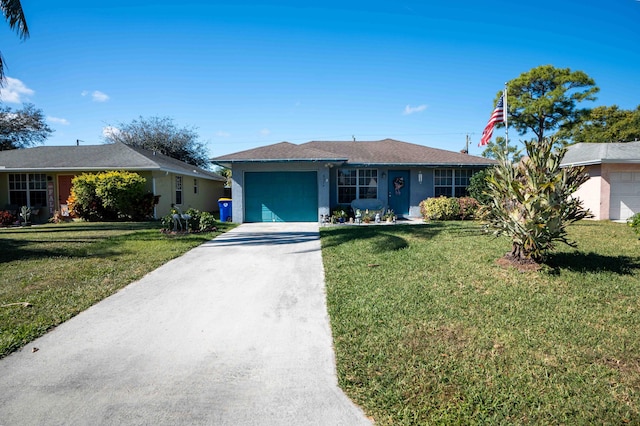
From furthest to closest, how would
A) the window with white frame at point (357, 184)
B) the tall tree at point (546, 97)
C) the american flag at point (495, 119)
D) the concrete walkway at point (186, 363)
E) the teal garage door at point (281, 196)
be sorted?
the tall tree at point (546, 97) < the window with white frame at point (357, 184) < the teal garage door at point (281, 196) < the american flag at point (495, 119) < the concrete walkway at point (186, 363)

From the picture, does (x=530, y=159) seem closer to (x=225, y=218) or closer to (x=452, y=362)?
(x=452, y=362)

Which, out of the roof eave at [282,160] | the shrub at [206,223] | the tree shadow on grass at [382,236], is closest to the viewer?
the tree shadow on grass at [382,236]

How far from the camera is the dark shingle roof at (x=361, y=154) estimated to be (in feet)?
45.4

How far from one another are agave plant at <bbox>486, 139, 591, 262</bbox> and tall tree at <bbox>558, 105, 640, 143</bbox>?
93.0 feet

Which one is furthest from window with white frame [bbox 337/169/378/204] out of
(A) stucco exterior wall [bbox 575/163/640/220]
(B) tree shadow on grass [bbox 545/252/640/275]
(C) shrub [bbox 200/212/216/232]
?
(A) stucco exterior wall [bbox 575/163/640/220]

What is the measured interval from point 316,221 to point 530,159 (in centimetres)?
998

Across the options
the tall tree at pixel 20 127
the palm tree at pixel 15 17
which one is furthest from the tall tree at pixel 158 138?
the palm tree at pixel 15 17

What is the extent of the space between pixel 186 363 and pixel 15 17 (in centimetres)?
1346

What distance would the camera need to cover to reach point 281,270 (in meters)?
6.59

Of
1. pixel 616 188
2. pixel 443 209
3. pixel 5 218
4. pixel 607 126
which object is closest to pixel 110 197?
pixel 5 218

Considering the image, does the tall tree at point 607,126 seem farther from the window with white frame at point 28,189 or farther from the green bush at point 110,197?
the window with white frame at point 28,189

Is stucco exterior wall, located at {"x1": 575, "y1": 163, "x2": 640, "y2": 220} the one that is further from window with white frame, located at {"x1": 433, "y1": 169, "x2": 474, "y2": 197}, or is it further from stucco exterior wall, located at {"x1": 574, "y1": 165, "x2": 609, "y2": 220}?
window with white frame, located at {"x1": 433, "y1": 169, "x2": 474, "y2": 197}

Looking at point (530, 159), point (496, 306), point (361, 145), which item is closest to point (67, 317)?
point (496, 306)

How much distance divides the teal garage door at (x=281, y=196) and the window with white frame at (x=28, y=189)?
10.5 meters
